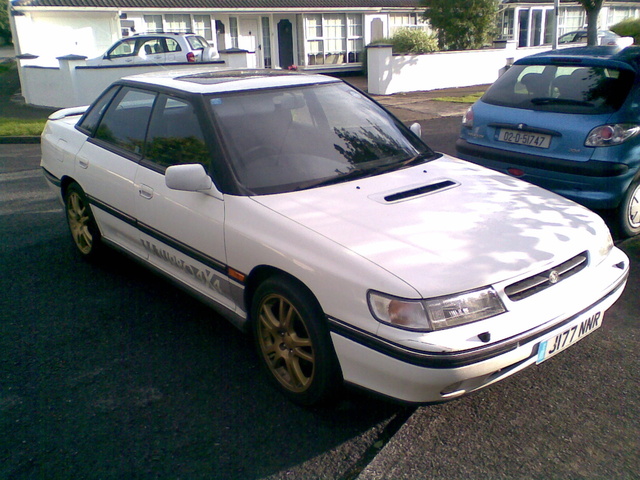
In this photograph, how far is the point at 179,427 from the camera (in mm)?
3283

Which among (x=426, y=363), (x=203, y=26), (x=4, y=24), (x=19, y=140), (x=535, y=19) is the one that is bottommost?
(x=19, y=140)

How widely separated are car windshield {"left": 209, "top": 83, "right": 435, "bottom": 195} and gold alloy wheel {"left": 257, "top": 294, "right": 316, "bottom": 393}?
70 cm

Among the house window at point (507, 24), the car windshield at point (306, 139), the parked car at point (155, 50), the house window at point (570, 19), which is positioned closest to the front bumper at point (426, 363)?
the car windshield at point (306, 139)

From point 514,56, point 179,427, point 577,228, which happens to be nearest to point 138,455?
point 179,427

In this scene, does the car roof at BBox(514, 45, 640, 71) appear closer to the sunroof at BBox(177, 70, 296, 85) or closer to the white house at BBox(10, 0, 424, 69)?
the sunroof at BBox(177, 70, 296, 85)

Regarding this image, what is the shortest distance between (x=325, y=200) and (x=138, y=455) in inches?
64.6

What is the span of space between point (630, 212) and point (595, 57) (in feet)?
4.96

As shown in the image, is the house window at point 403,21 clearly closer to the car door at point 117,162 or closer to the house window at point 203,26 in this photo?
the house window at point 203,26

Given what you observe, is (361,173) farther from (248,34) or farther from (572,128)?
(248,34)

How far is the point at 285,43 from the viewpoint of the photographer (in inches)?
1042

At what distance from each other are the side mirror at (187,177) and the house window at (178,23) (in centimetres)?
2153

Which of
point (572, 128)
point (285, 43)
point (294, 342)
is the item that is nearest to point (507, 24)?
point (285, 43)

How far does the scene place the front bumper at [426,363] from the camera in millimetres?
2801

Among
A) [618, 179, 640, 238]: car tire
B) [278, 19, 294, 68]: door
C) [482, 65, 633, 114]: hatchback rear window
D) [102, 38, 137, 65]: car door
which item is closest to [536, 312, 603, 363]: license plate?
[618, 179, 640, 238]: car tire
